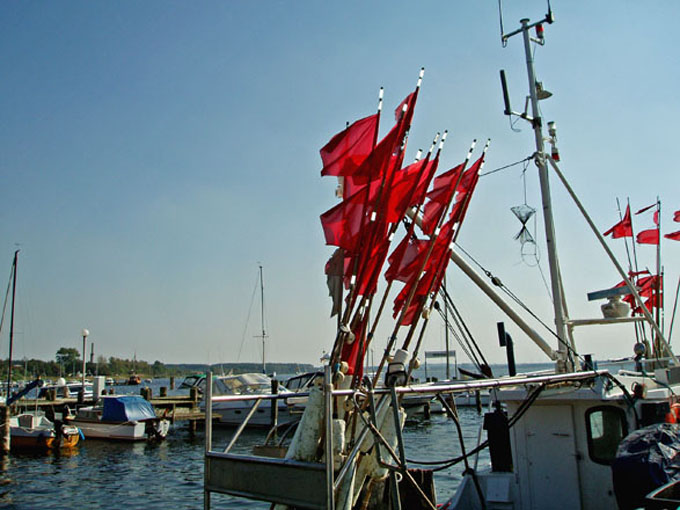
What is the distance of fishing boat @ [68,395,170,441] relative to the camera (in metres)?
38.6

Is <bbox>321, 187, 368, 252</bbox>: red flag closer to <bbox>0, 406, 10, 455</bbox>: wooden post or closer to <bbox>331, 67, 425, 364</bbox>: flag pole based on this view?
<bbox>331, 67, 425, 364</bbox>: flag pole

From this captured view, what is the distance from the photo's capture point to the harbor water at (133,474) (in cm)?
2319

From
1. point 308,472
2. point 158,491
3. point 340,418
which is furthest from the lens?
point 158,491

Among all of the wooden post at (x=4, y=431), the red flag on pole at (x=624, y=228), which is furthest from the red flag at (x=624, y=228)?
the wooden post at (x=4, y=431)

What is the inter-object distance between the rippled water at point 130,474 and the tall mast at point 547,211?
445 inches

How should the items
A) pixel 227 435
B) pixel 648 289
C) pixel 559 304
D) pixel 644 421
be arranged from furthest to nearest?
pixel 227 435
pixel 648 289
pixel 559 304
pixel 644 421

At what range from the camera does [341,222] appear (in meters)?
8.95

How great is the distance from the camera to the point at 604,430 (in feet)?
34.1

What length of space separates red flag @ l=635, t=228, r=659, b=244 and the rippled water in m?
11.5

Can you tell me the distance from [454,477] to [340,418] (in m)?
19.8

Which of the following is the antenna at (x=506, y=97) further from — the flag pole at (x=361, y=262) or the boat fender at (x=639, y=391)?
the boat fender at (x=639, y=391)

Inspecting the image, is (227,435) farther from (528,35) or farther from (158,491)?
(528,35)

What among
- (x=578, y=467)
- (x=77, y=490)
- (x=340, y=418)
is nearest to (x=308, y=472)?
(x=340, y=418)

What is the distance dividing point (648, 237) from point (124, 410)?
3286 centimetres
